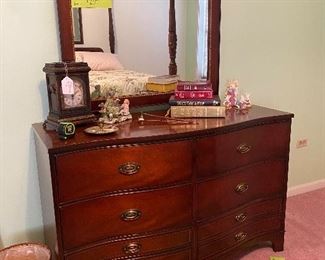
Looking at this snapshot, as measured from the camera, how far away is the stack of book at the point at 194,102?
1.89 metres

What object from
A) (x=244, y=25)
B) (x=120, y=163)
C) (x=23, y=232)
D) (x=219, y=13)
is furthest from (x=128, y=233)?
(x=244, y=25)

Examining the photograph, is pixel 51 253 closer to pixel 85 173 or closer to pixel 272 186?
pixel 85 173

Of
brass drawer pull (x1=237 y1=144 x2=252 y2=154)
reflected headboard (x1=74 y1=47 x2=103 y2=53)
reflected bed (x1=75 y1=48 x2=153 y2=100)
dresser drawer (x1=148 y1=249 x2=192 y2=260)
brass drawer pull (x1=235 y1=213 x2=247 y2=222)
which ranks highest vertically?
reflected headboard (x1=74 y1=47 x2=103 y2=53)

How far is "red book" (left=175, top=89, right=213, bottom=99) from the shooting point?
1937 millimetres

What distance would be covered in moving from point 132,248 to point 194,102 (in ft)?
2.64

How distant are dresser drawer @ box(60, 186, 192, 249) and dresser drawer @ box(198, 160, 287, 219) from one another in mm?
100

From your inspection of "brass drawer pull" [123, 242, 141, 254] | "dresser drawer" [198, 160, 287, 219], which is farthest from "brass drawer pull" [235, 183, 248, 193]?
"brass drawer pull" [123, 242, 141, 254]

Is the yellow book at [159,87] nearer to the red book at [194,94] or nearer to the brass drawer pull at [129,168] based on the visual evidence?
the red book at [194,94]

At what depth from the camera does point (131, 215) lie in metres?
1.61

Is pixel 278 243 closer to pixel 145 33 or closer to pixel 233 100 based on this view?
pixel 233 100

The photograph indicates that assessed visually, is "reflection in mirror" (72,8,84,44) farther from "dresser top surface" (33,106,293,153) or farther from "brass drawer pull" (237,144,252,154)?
"brass drawer pull" (237,144,252,154)

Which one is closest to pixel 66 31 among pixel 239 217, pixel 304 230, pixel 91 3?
pixel 91 3

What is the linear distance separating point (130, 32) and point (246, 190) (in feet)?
3.50

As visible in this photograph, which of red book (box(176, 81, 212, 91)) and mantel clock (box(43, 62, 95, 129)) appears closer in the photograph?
mantel clock (box(43, 62, 95, 129))
